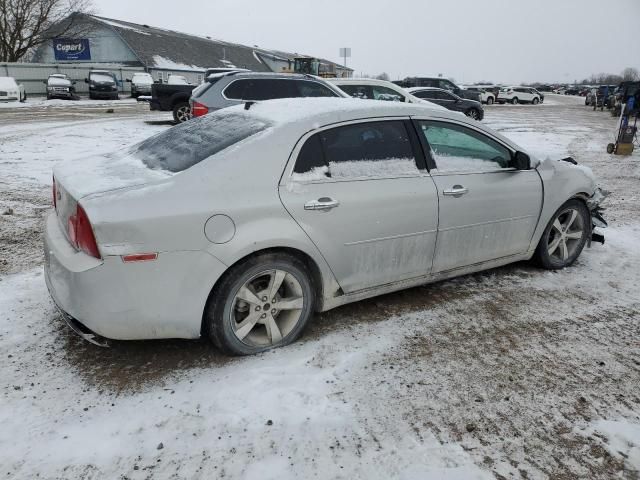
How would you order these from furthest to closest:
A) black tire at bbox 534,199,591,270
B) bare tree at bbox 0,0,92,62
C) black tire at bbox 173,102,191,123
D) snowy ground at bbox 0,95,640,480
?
bare tree at bbox 0,0,92,62 → black tire at bbox 173,102,191,123 → black tire at bbox 534,199,591,270 → snowy ground at bbox 0,95,640,480

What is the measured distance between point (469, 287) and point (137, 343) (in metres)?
2.68

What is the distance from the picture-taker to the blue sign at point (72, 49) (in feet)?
140

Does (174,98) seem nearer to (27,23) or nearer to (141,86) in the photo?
(141,86)

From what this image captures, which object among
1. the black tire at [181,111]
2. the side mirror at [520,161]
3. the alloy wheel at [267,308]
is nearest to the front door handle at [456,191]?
the side mirror at [520,161]

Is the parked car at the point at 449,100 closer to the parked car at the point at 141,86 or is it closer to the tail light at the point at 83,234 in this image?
the tail light at the point at 83,234

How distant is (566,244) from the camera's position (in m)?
4.64

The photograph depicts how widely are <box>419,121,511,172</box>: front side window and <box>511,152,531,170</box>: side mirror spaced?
48 mm

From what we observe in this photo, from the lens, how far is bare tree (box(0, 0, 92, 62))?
36.8m

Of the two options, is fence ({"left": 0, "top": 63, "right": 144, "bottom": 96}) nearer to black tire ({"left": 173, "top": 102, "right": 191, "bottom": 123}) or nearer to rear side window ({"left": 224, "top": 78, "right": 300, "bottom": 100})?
black tire ({"left": 173, "top": 102, "right": 191, "bottom": 123})

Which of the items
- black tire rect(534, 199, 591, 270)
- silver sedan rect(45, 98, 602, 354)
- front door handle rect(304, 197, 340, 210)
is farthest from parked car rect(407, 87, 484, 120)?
front door handle rect(304, 197, 340, 210)

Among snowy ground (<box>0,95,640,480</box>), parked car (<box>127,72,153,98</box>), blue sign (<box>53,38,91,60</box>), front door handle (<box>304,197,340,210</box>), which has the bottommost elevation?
snowy ground (<box>0,95,640,480</box>)

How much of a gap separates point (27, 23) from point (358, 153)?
147ft

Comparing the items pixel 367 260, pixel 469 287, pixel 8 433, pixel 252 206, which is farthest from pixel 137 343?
pixel 469 287

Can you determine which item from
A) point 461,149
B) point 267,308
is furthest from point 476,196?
point 267,308
